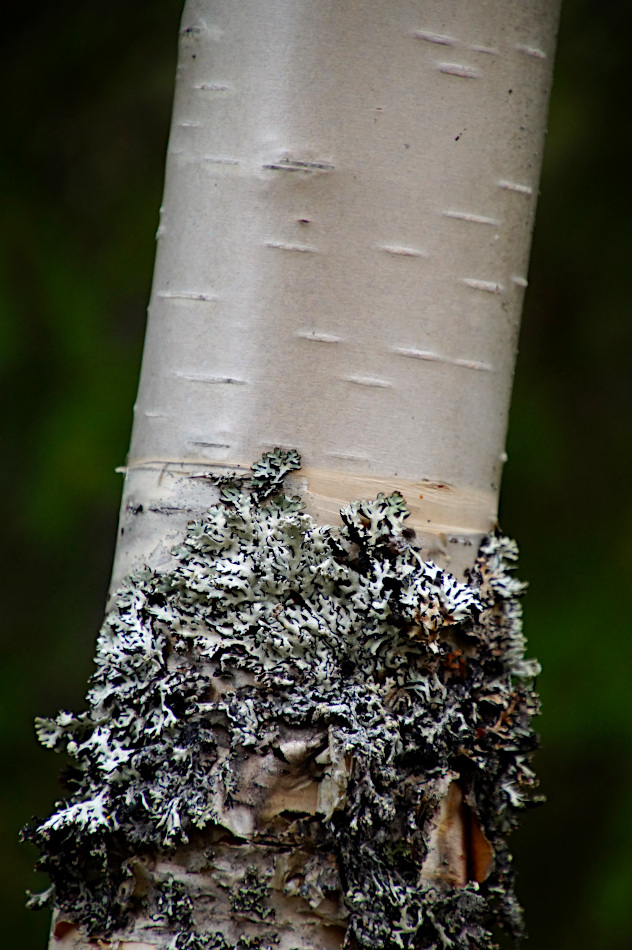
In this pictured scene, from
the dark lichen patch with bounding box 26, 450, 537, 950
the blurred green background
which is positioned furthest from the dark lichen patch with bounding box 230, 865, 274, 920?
the blurred green background

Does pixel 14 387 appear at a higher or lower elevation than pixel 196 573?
higher

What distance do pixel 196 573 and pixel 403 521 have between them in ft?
0.58

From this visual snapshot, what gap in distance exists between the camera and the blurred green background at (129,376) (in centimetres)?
217

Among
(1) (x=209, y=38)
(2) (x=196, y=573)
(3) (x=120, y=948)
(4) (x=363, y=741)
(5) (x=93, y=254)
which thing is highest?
(5) (x=93, y=254)

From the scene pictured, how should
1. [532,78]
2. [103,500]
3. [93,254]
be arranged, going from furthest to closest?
[93,254], [103,500], [532,78]

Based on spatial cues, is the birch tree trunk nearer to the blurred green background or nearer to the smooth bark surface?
the smooth bark surface

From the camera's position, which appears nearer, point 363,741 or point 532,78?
point 363,741

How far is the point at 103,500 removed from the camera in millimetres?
2297

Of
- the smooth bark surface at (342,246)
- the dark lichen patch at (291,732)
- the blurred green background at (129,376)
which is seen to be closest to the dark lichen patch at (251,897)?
the dark lichen patch at (291,732)

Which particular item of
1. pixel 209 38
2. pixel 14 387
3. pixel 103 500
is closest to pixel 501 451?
pixel 209 38

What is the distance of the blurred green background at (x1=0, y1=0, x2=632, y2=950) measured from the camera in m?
2.17

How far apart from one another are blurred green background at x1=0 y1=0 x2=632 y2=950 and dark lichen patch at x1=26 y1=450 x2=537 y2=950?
4.57ft

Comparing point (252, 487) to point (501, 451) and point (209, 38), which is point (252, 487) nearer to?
point (501, 451)

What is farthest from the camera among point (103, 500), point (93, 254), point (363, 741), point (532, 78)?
point (93, 254)
